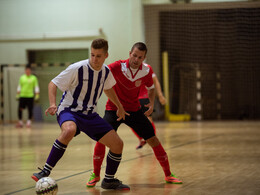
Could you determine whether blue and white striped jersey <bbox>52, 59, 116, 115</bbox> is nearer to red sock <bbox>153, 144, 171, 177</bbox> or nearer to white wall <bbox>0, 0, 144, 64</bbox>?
red sock <bbox>153, 144, 171, 177</bbox>

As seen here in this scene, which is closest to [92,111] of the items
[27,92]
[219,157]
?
[219,157]

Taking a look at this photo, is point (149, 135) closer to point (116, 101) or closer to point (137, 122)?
point (137, 122)

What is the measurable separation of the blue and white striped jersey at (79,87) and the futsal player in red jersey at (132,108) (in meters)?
0.51

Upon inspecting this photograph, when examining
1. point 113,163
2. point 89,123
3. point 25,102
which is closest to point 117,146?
point 113,163

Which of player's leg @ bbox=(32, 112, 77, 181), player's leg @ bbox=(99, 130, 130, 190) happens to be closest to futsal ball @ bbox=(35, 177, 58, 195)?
player's leg @ bbox=(32, 112, 77, 181)

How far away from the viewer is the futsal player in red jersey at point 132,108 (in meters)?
4.41

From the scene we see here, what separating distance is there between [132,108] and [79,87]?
748 mm

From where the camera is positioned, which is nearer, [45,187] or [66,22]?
[45,187]

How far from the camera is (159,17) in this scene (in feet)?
59.5

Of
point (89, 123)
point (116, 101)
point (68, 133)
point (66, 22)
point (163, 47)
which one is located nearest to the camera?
point (68, 133)

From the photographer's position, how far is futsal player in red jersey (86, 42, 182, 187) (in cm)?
441

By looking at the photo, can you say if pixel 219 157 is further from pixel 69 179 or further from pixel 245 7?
pixel 245 7

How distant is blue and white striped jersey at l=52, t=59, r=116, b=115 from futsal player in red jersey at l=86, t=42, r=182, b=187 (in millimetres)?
511

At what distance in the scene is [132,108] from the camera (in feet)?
14.9
